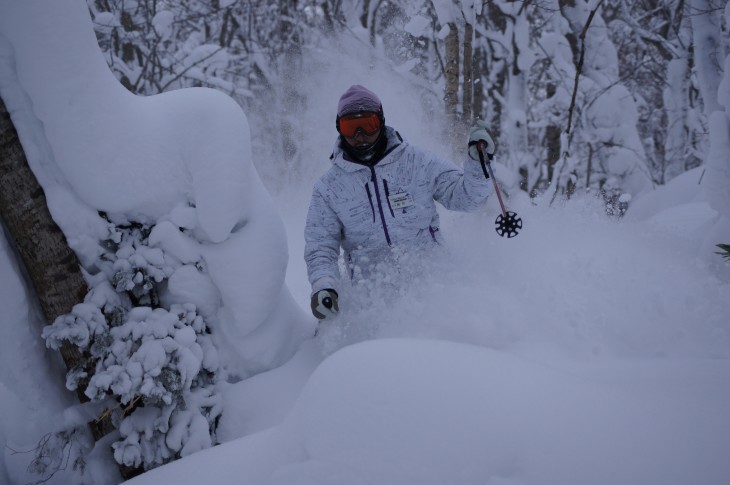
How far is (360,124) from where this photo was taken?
105 inches

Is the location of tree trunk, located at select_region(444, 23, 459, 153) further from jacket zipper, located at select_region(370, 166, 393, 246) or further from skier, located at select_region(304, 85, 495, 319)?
jacket zipper, located at select_region(370, 166, 393, 246)

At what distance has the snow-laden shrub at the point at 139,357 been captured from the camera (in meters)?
2.03

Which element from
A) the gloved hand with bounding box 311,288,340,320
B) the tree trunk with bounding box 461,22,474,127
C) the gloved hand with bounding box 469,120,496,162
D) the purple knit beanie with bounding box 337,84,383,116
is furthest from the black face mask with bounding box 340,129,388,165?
the tree trunk with bounding box 461,22,474,127

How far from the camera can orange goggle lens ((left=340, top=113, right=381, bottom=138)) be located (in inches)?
104

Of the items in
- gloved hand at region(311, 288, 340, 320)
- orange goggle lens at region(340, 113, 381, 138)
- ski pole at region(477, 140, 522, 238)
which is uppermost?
orange goggle lens at region(340, 113, 381, 138)

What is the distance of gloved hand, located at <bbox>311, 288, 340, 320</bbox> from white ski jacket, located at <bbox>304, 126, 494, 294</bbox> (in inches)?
6.8

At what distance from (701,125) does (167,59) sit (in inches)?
416

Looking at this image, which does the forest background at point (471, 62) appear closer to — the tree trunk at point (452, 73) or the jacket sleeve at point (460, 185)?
the tree trunk at point (452, 73)

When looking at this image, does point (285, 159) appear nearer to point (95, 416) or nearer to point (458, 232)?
point (458, 232)

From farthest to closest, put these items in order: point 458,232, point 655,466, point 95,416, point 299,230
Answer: point 299,230 < point 458,232 < point 95,416 < point 655,466

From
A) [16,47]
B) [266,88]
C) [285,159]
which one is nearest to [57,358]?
[16,47]

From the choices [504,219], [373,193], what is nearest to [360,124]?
[373,193]

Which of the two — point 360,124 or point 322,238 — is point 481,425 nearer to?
point 322,238

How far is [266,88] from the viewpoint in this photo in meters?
10.1
